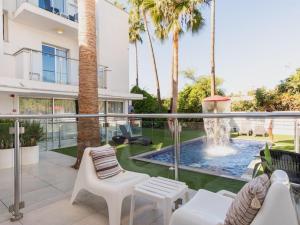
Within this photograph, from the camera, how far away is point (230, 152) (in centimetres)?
504

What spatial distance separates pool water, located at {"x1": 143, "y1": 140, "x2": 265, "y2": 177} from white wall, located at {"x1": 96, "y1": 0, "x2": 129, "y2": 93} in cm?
1047

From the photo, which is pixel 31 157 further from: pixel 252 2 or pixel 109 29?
pixel 252 2

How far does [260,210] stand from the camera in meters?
1.59

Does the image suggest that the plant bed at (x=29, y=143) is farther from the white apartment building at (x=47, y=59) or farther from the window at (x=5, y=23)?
the window at (x=5, y=23)

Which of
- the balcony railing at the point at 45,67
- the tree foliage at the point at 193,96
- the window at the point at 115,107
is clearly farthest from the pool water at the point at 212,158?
the tree foliage at the point at 193,96

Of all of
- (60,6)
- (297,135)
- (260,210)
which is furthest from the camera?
(60,6)

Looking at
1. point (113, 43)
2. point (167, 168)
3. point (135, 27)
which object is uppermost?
point (135, 27)

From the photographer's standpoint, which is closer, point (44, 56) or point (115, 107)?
point (44, 56)

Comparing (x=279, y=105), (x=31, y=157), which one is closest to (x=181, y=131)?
A: (x=31, y=157)

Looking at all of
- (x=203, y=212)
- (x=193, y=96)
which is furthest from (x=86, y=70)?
(x=193, y=96)

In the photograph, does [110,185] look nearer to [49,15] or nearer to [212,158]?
[212,158]

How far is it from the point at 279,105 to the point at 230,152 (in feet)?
48.5

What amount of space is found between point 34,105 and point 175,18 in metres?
9.32

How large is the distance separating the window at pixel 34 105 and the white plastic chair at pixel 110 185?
8.33m
